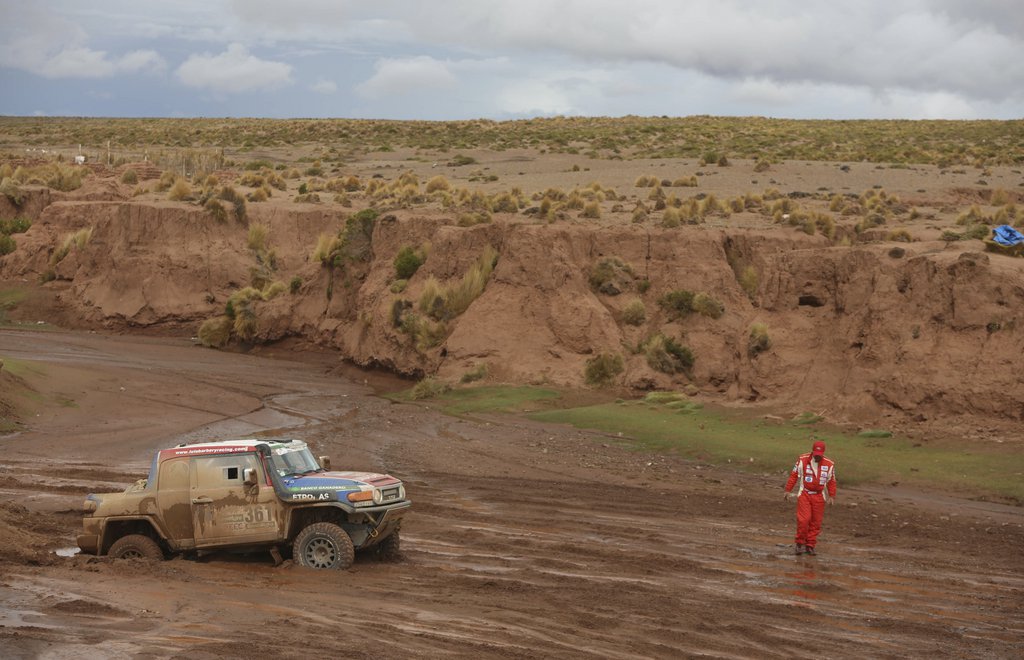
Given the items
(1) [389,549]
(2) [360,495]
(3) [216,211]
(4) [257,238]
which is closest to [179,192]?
(3) [216,211]

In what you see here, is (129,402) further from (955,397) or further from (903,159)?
(903,159)

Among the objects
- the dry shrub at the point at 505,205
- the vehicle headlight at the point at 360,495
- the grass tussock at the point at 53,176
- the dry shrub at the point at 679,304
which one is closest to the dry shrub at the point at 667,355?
the dry shrub at the point at 679,304

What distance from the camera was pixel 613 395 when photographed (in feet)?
109

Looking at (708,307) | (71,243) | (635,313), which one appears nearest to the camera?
(708,307)

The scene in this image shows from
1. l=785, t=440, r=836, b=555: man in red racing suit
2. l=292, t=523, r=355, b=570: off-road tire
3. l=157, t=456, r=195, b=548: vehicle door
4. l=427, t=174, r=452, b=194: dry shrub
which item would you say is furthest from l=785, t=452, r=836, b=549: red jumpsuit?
l=427, t=174, r=452, b=194: dry shrub

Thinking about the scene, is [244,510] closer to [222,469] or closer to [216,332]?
[222,469]

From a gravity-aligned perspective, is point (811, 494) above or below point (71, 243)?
below

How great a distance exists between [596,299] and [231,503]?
71.2ft

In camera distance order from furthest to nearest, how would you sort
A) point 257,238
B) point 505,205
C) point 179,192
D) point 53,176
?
point 53,176
point 179,192
point 257,238
point 505,205

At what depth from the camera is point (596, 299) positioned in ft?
119

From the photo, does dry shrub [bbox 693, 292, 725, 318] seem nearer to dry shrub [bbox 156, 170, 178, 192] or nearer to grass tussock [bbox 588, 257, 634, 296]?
grass tussock [bbox 588, 257, 634, 296]

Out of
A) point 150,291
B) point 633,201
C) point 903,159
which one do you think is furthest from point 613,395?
point 903,159

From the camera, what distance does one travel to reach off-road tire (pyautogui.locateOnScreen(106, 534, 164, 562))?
51.6ft

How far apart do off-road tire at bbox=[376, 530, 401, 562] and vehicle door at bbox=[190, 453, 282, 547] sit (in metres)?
1.41
